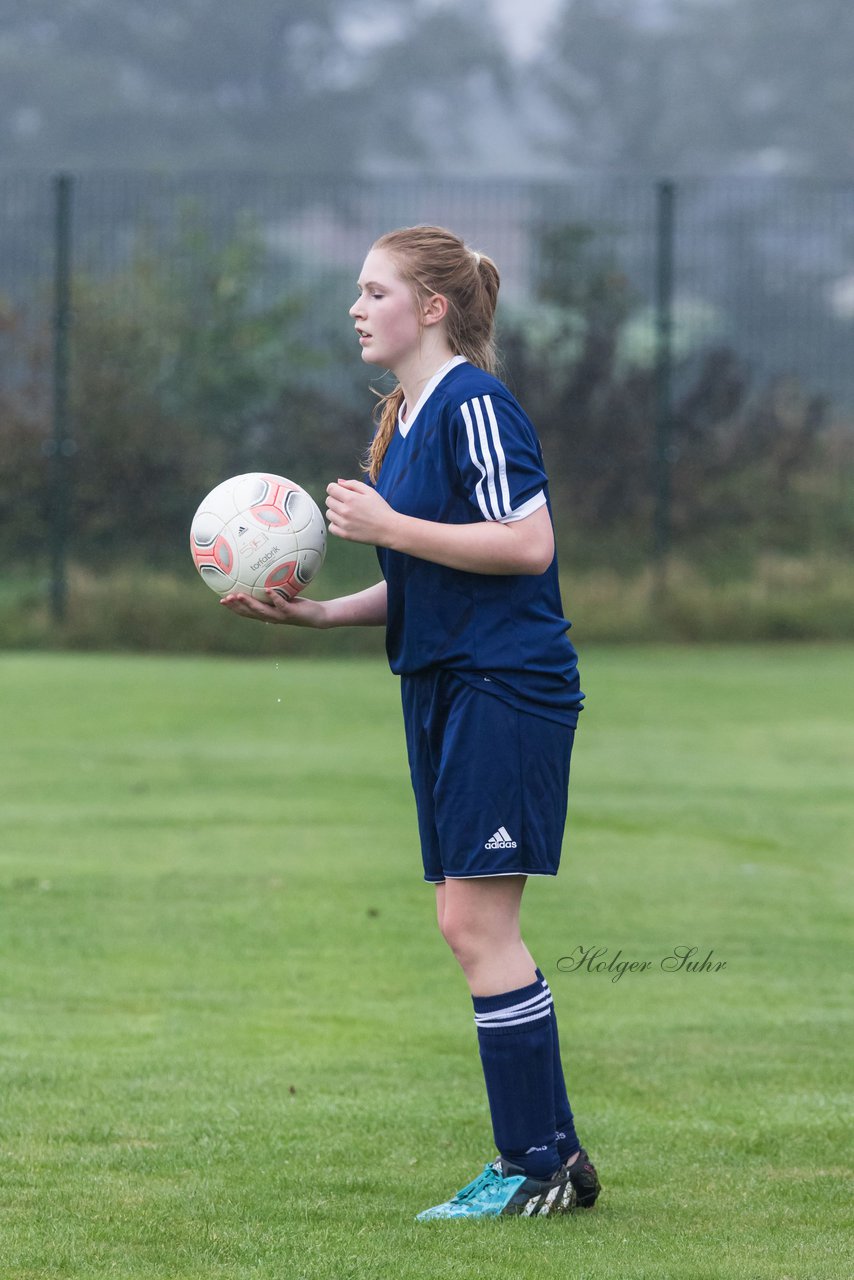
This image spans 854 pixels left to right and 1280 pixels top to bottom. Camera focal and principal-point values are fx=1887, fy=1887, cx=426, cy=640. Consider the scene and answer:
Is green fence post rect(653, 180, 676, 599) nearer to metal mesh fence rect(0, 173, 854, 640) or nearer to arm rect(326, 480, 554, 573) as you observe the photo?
metal mesh fence rect(0, 173, 854, 640)

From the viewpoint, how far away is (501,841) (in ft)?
10.3

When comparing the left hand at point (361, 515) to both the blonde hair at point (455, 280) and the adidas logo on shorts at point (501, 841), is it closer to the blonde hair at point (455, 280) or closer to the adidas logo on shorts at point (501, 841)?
the blonde hair at point (455, 280)

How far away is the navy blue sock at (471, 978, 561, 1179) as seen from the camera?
3229 millimetres

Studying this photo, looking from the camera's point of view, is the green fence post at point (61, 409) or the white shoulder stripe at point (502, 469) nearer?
the white shoulder stripe at point (502, 469)

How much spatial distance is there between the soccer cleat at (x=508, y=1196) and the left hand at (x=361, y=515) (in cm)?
111

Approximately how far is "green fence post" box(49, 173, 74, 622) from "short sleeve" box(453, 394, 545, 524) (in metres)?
12.0

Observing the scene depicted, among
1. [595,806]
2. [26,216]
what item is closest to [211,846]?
[595,806]

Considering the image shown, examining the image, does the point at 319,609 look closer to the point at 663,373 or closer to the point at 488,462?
the point at 488,462

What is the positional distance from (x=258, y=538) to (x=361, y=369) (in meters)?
13.2

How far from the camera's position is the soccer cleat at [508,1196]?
3219 mm

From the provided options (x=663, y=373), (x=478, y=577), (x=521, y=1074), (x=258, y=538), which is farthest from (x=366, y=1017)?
(x=663, y=373)

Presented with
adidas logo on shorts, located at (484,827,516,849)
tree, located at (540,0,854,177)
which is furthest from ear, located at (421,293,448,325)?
tree, located at (540,0,854,177)

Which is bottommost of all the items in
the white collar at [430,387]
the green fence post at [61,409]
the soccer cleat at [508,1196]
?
the soccer cleat at [508,1196]
